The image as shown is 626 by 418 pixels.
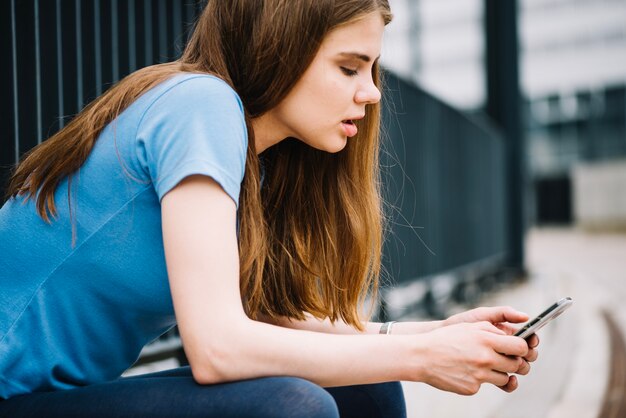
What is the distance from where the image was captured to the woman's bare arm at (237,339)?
38.5 inches

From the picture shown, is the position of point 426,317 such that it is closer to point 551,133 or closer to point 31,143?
point 31,143

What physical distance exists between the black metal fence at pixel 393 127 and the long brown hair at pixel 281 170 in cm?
58

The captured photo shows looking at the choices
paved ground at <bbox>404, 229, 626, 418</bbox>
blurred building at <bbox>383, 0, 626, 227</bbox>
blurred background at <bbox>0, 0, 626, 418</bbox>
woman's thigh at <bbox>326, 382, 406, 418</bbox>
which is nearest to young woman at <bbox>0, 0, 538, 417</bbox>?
woman's thigh at <bbox>326, 382, 406, 418</bbox>

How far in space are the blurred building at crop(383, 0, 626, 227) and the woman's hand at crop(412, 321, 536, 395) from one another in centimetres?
2743

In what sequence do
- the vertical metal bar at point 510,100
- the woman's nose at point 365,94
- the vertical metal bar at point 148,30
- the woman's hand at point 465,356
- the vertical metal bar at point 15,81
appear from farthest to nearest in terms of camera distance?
the vertical metal bar at point 510,100, the vertical metal bar at point 148,30, the vertical metal bar at point 15,81, the woman's nose at point 365,94, the woman's hand at point 465,356

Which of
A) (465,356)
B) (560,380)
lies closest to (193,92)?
(465,356)

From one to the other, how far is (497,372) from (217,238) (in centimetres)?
56

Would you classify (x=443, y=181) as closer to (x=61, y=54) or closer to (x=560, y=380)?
(x=560, y=380)

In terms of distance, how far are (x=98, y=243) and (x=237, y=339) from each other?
0.29 metres

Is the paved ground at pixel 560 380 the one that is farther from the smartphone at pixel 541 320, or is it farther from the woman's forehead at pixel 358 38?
the woman's forehead at pixel 358 38

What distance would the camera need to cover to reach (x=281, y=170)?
1.56 metres

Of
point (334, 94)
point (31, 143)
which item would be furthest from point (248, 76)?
point (31, 143)

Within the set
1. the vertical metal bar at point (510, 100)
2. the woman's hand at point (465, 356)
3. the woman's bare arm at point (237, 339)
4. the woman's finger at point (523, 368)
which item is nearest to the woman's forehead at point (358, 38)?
the woman's bare arm at point (237, 339)

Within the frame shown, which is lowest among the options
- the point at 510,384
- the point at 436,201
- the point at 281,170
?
the point at 436,201
